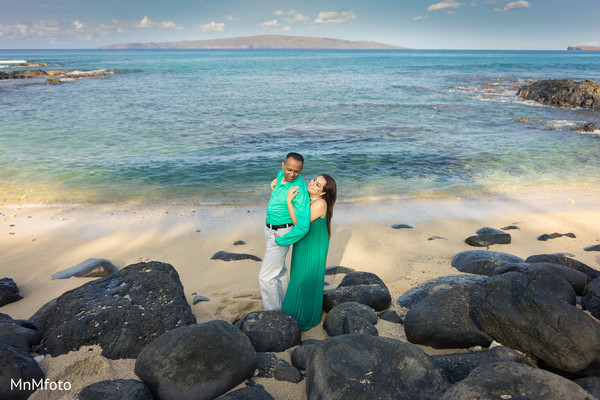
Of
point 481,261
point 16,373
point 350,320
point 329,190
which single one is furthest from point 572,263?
point 16,373

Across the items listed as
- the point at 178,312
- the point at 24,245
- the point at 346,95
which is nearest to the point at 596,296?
the point at 178,312

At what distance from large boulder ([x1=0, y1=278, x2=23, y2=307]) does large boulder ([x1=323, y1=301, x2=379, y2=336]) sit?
4.05 m

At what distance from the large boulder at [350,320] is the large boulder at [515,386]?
1.80m

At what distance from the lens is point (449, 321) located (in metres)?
4.32

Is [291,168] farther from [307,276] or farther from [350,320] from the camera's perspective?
[350,320]

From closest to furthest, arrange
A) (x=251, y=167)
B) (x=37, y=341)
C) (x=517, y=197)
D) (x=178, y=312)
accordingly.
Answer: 1. (x=37, y=341)
2. (x=178, y=312)
3. (x=517, y=197)
4. (x=251, y=167)

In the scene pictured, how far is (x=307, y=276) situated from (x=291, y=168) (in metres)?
1.31

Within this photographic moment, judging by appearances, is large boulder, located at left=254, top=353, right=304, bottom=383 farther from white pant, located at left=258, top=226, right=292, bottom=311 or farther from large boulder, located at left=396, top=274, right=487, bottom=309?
large boulder, located at left=396, top=274, right=487, bottom=309

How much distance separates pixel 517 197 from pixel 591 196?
187cm

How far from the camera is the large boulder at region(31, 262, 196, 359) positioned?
13.2ft

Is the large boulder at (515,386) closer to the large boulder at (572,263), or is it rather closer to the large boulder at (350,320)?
the large boulder at (350,320)

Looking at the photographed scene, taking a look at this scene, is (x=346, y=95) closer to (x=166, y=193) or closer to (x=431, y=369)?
(x=166, y=193)

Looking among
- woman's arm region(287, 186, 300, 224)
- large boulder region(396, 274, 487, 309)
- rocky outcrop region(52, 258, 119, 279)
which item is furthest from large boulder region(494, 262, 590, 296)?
rocky outcrop region(52, 258, 119, 279)

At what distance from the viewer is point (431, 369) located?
330 centimetres
